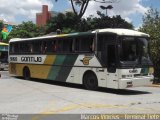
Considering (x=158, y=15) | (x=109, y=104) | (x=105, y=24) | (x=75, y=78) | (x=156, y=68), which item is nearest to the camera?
(x=109, y=104)

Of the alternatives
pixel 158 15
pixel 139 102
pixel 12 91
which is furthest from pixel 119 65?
pixel 158 15

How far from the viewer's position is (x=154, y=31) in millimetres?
23672

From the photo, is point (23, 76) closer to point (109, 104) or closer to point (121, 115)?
point (109, 104)

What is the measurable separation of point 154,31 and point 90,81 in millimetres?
6250

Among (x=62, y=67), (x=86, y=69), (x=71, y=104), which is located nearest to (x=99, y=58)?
(x=86, y=69)

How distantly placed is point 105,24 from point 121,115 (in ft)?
Answer: 111

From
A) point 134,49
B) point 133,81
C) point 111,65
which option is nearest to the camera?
point 133,81

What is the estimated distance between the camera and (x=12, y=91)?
18.6 meters

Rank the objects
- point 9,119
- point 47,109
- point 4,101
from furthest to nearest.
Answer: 1. point 4,101
2. point 47,109
3. point 9,119

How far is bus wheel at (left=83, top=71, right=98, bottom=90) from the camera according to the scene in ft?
62.6

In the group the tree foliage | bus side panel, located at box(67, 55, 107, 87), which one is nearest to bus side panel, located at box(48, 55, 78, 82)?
bus side panel, located at box(67, 55, 107, 87)

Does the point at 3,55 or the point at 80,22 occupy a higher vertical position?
the point at 80,22

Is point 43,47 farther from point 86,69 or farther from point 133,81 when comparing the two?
point 133,81

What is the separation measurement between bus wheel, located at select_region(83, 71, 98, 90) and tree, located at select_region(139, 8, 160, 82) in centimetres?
514
